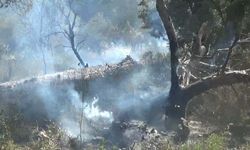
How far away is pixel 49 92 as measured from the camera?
16531 millimetres

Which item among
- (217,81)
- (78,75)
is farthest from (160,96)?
(217,81)

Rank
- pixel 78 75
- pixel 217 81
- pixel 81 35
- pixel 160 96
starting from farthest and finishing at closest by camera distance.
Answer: pixel 81 35 → pixel 78 75 → pixel 160 96 → pixel 217 81

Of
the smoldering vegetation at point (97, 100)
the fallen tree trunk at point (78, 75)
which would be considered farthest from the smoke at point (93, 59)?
the fallen tree trunk at point (78, 75)

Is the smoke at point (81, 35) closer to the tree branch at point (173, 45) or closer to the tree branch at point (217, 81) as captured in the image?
the tree branch at point (173, 45)

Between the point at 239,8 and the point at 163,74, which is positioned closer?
the point at 239,8

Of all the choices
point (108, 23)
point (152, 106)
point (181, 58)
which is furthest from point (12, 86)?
point (108, 23)

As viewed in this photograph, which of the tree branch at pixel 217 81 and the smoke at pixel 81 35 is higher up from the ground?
the smoke at pixel 81 35

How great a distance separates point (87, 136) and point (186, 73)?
3.62 metres

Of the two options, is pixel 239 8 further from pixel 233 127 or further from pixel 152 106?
pixel 152 106

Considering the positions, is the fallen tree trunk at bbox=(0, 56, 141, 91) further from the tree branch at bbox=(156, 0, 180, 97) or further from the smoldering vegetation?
the tree branch at bbox=(156, 0, 180, 97)

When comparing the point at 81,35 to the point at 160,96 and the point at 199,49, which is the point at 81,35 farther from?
the point at 199,49

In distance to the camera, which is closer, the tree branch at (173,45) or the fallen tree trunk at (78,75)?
the tree branch at (173,45)

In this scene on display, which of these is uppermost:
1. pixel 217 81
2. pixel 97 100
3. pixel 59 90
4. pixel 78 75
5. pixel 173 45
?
pixel 173 45

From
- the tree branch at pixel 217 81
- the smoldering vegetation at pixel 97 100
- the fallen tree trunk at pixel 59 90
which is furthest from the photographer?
the fallen tree trunk at pixel 59 90
